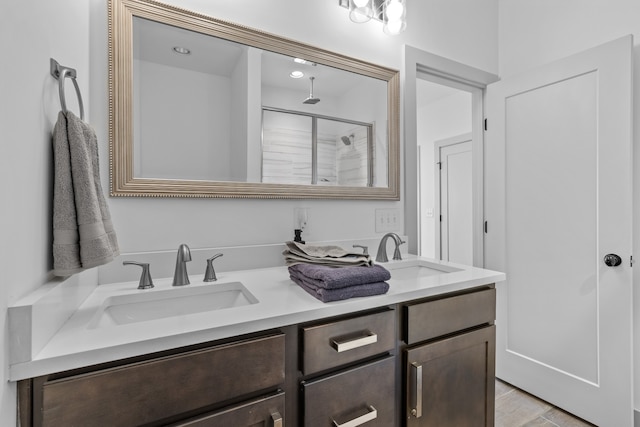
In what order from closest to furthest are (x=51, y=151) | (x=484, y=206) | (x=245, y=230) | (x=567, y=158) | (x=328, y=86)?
(x=51, y=151) < (x=245, y=230) < (x=328, y=86) < (x=567, y=158) < (x=484, y=206)

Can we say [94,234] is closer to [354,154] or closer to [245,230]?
[245,230]

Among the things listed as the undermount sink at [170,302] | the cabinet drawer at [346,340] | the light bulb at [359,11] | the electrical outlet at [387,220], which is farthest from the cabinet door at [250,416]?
the light bulb at [359,11]

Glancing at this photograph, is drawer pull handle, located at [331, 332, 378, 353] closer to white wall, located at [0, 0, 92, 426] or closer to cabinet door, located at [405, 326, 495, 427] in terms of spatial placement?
cabinet door, located at [405, 326, 495, 427]

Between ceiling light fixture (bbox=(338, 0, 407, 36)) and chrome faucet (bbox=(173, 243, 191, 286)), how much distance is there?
133cm

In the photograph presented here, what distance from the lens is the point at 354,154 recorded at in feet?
5.20

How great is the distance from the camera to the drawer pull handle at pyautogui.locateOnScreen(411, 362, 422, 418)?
98cm

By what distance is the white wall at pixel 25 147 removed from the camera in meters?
0.52

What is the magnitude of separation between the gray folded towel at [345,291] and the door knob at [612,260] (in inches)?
54.1

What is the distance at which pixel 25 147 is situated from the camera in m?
0.59

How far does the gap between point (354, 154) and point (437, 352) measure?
0.96 meters

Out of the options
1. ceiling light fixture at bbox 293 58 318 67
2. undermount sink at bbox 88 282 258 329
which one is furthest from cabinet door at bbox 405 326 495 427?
ceiling light fixture at bbox 293 58 318 67

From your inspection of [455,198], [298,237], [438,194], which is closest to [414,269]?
[298,237]

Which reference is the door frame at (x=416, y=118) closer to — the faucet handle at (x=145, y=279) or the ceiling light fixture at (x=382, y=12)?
the ceiling light fixture at (x=382, y=12)

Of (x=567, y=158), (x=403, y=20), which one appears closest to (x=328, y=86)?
(x=403, y=20)
